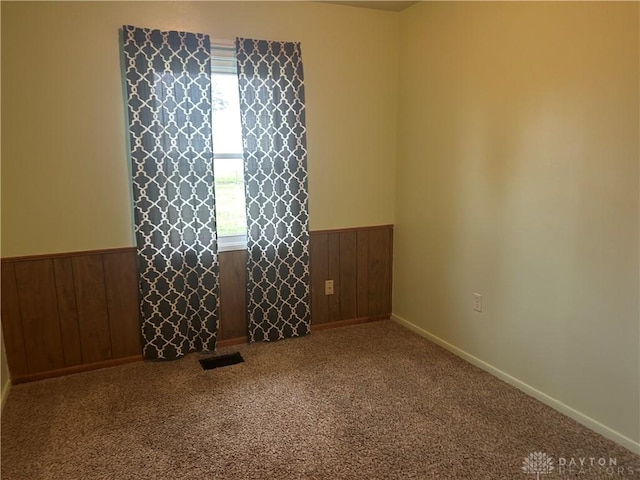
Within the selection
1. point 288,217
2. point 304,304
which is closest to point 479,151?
point 288,217

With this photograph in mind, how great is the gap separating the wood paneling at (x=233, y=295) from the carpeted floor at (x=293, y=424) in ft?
0.94

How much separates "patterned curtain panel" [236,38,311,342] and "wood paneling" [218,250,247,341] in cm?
7

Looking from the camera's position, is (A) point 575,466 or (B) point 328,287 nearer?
(A) point 575,466

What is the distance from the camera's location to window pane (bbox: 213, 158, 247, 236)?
3.11 m

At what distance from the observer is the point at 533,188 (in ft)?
7.92

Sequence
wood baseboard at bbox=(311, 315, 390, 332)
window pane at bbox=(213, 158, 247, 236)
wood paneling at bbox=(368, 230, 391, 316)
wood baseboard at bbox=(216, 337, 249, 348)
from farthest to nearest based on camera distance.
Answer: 1. wood paneling at bbox=(368, 230, 391, 316)
2. wood baseboard at bbox=(311, 315, 390, 332)
3. wood baseboard at bbox=(216, 337, 249, 348)
4. window pane at bbox=(213, 158, 247, 236)

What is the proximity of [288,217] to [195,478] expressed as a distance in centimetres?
177

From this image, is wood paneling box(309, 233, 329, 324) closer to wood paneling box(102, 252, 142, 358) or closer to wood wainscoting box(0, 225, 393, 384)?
wood wainscoting box(0, 225, 393, 384)

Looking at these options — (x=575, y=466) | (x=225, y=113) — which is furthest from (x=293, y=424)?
(x=225, y=113)

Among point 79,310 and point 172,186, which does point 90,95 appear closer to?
point 172,186

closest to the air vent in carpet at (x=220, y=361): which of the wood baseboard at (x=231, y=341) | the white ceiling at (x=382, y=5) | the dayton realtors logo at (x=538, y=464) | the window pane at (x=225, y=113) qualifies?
the wood baseboard at (x=231, y=341)

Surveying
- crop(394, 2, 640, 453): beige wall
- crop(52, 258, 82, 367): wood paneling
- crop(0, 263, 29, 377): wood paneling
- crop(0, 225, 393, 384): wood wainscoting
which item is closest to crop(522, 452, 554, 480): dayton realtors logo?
crop(394, 2, 640, 453): beige wall

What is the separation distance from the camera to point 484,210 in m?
2.74

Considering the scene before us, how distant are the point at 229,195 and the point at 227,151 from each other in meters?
0.30
